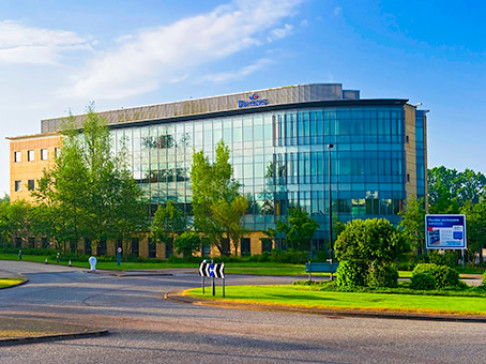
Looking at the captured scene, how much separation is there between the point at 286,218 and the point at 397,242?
41216mm

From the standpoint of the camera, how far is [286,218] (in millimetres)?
69375

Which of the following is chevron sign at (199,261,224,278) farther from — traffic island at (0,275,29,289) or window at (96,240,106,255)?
window at (96,240,106,255)

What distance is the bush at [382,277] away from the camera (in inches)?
1105

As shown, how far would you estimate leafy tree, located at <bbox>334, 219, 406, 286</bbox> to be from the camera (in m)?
28.2

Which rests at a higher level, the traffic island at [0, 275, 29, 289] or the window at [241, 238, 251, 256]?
the traffic island at [0, 275, 29, 289]

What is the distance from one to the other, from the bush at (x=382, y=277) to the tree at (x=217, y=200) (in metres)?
36.0

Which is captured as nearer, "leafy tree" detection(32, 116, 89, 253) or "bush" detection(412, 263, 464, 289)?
"bush" detection(412, 263, 464, 289)

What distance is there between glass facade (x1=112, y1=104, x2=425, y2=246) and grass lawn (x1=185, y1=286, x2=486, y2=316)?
133 ft

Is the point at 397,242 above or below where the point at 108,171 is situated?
below

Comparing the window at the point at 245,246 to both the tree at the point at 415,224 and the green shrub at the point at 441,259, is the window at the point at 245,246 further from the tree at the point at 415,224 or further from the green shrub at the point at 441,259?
the green shrub at the point at 441,259

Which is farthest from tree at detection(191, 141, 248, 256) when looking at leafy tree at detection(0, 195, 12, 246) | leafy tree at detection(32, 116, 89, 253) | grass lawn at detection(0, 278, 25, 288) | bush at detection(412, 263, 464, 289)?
bush at detection(412, 263, 464, 289)

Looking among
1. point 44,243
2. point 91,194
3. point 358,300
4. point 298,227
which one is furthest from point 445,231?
point 44,243

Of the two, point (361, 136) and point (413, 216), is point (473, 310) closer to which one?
point (413, 216)

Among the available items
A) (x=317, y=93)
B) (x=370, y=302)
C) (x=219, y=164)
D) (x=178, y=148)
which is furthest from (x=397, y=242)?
(x=178, y=148)
